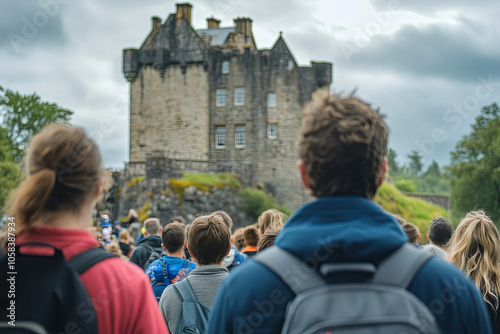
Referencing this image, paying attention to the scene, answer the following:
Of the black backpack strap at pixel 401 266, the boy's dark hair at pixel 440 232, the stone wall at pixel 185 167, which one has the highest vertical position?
the black backpack strap at pixel 401 266

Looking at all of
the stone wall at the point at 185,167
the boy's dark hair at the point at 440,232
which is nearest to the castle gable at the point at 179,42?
the stone wall at the point at 185,167

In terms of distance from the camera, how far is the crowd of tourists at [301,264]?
2.25 m

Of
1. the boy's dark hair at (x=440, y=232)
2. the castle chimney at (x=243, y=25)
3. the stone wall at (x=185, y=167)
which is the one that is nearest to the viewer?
the boy's dark hair at (x=440, y=232)

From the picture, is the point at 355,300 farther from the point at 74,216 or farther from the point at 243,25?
the point at 243,25

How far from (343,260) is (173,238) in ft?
14.3

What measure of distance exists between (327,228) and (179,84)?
137ft

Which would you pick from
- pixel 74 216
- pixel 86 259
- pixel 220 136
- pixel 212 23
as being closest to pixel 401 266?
pixel 86 259

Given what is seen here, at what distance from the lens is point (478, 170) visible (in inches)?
1964

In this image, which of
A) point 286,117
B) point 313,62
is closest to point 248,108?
point 286,117

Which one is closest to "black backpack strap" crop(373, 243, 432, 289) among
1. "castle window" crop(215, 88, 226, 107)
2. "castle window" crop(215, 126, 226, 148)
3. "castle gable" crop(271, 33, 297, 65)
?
"castle window" crop(215, 126, 226, 148)

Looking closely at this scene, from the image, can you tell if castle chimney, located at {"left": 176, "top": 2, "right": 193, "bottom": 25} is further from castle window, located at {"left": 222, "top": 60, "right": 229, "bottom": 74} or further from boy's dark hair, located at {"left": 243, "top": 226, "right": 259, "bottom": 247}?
boy's dark hair, located at {"left": 243, "top": 226, "right": 259, "bottom": 247}

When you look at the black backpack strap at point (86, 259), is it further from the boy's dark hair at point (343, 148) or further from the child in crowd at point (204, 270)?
the child in crowd at point (204, 270)

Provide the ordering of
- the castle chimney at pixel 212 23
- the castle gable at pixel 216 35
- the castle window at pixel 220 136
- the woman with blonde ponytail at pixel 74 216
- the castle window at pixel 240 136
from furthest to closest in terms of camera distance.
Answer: the castle chimney at pixel 212 23 < the castle gable at pixel 216 35 < the castle window at pixel 220 136 < the castle window at pixel 240 136 < the woman with blonde ponytail at pixel 74 216

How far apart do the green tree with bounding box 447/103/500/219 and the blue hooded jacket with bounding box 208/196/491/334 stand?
160ft
